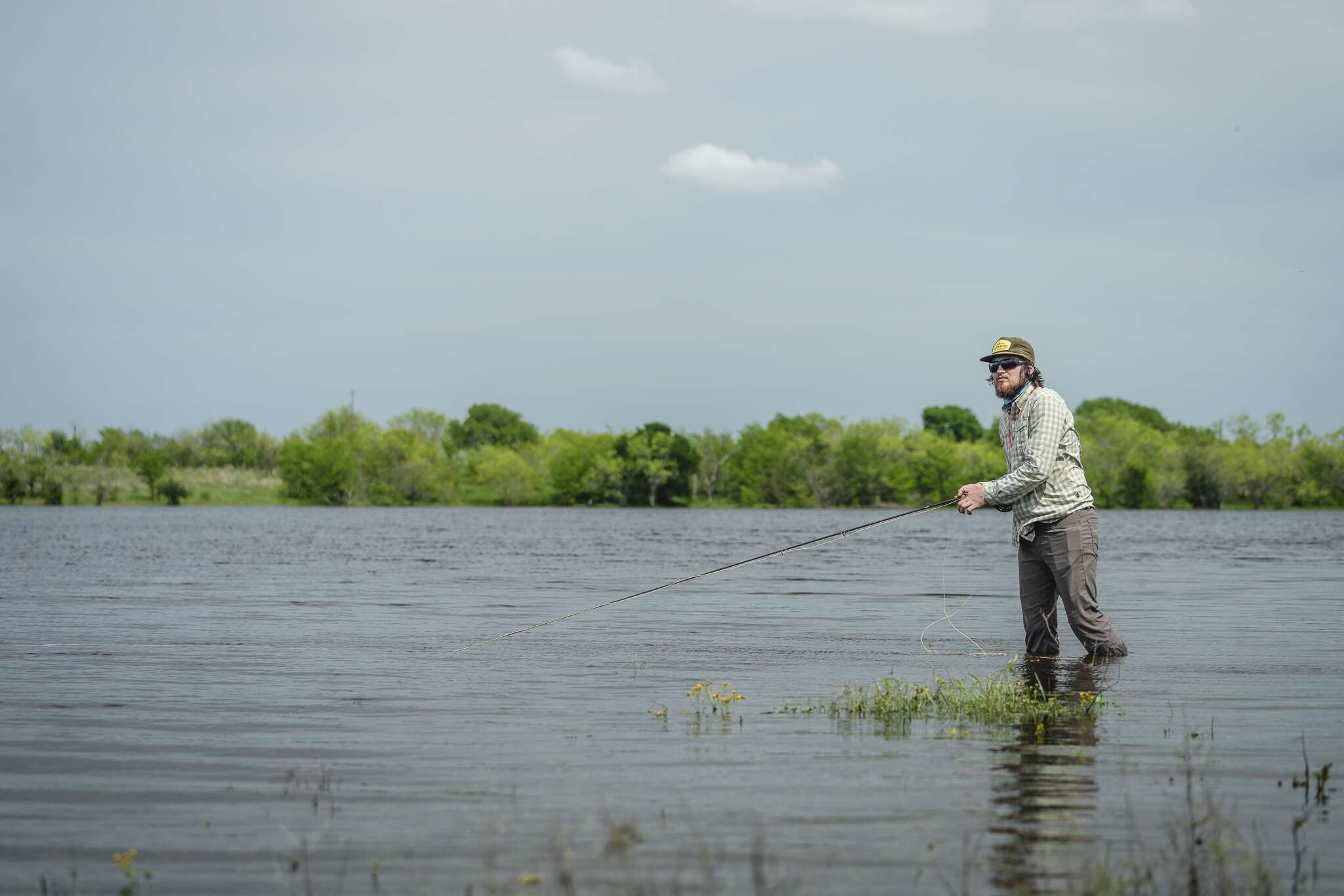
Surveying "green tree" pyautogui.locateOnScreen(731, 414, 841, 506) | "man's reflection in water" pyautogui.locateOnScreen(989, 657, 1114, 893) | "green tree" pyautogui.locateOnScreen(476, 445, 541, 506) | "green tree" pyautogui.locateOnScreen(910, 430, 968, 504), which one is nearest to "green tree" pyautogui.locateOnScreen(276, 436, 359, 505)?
"green tree" pyautogui.locateOnScreen(476, 445, 541, 506)

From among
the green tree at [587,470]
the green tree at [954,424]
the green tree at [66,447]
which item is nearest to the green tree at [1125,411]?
the green tree at [954,424]

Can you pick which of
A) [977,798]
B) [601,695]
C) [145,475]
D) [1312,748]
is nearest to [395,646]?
[601,695]

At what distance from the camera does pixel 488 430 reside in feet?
563

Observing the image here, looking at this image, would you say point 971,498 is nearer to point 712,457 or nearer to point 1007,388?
point 1007,388

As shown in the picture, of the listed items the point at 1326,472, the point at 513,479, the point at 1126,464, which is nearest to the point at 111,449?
the point at 513,479

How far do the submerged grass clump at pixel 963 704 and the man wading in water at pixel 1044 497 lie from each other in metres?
1.13

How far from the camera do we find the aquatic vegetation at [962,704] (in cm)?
703

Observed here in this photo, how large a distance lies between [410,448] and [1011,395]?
114799 millimetres

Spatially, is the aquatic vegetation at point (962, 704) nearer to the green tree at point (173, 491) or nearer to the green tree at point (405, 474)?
the green tree at point (173, 491)

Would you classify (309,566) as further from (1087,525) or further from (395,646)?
(1087,525)

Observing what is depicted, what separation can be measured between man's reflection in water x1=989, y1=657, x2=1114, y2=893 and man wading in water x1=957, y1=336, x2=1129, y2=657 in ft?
6.43

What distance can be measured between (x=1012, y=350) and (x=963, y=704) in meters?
3.13

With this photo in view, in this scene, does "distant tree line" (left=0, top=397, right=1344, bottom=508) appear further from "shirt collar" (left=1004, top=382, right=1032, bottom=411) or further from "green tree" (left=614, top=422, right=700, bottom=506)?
"shirt collar" (left=1004, top=382, right=1032, bottom=411)

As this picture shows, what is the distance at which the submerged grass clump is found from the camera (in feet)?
23.1
